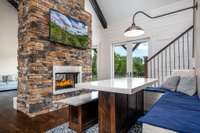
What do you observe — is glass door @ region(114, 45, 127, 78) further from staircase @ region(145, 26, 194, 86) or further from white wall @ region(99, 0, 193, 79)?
staircase @ region(145, 26, 194, 86)

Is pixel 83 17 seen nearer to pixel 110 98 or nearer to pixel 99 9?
pixel 99 9

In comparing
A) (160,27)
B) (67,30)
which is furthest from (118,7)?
(67,30)

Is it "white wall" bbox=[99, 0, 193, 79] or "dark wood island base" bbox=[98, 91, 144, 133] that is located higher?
"white wall" bbox=[99, 0, 193, 79]

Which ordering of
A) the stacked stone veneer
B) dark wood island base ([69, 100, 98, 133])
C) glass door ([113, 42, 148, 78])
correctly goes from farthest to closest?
glass door ([113, 42, 148, 78]) → the stacked stone veneer → dark wood island base ([69, 100, 98, 133])

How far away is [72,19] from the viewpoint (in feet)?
13.1

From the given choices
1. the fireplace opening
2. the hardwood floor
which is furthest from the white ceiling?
the hardwood floor

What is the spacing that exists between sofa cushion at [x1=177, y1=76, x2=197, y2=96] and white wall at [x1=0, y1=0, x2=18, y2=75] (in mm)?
7504

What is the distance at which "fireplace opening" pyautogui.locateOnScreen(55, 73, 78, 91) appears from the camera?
3787 mm

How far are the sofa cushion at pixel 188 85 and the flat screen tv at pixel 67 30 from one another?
2831 mm

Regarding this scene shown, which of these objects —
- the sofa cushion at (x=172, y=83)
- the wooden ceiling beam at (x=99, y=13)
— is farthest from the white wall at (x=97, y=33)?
the sofa cushion at (x=172, y=83)

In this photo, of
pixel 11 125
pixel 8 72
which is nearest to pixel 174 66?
pixel 11 125

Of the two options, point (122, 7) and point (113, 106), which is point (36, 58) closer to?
point (113, 106)

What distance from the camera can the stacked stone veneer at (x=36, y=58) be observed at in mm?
3094

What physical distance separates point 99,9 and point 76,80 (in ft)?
11.2
